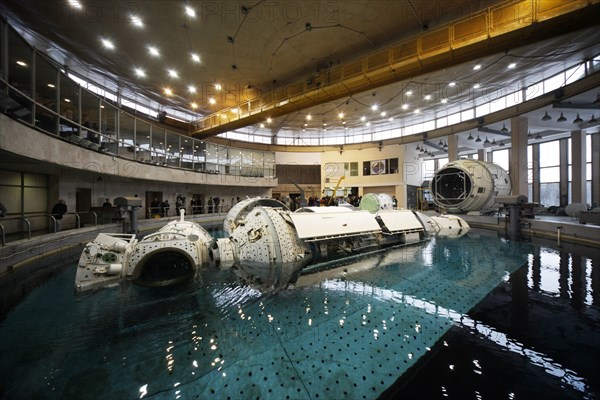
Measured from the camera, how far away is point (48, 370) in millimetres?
2055

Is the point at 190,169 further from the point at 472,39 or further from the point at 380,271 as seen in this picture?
the point at 472,39

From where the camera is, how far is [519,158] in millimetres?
12156

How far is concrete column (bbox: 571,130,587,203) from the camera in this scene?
14031mm

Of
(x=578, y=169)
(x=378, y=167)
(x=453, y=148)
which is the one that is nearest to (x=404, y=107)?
(x=453, y=148)

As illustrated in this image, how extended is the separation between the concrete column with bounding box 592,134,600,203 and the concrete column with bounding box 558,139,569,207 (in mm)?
1949

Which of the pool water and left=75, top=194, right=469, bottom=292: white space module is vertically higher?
left=75, top=194, right=469, bottom=292: white space module

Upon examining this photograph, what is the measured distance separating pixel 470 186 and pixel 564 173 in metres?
15.1

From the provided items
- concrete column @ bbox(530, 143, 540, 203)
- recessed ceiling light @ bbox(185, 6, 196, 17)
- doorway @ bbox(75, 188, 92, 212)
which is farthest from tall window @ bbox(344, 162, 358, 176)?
doorway @ bbox(75, 188, 92, 212)

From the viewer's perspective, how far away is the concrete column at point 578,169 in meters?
14.0

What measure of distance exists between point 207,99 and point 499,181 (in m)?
16.8

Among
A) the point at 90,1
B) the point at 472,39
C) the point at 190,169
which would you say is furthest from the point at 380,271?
the point at 190,169

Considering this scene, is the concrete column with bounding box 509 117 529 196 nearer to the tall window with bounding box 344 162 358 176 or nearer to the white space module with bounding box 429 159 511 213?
the white space module with bounding box 429 159 511 213

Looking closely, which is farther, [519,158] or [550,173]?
[550,173]

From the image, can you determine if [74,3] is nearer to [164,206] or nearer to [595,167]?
[164,206]
